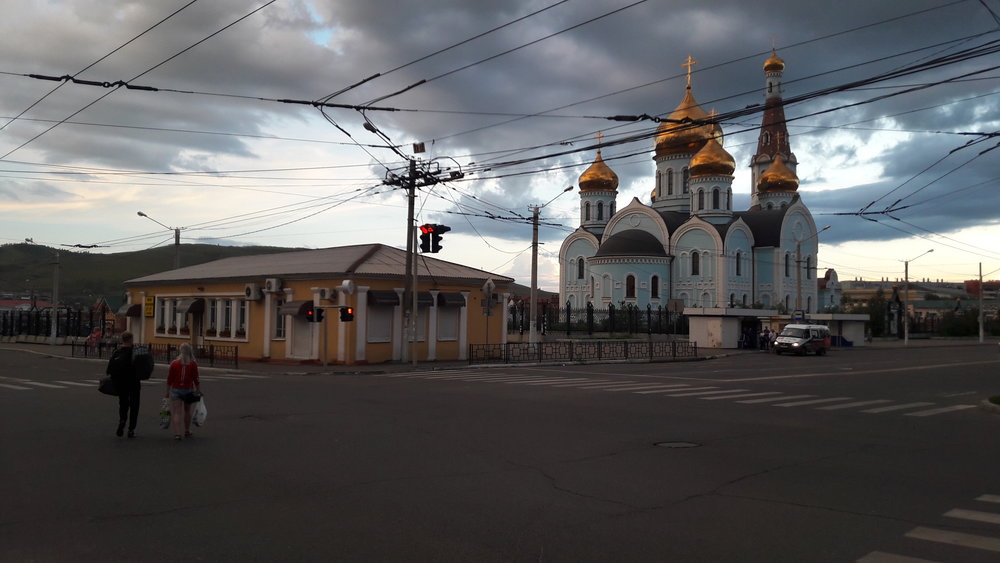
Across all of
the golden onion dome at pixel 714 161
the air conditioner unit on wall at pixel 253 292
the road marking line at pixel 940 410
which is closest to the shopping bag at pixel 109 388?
the road marking line at pixel 940 410

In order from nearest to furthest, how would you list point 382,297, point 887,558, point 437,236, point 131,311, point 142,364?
1. point 887,558
2. point 142,364
3. point 437,236
4. point 382,297
5. point 131,311

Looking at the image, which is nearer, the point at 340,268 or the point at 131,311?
the point at 340,268

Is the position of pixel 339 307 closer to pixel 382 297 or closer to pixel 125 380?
pixel 382 297

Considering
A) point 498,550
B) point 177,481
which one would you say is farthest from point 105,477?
point 498,550

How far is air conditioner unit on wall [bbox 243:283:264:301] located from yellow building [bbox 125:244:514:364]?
45 mm

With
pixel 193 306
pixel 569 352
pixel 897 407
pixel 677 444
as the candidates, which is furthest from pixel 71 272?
pixel 677 444

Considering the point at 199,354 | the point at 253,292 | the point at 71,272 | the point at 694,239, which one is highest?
the point at 71,272

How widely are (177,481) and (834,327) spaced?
184 feet

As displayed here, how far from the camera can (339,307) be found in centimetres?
2792

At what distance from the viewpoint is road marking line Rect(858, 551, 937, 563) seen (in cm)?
580

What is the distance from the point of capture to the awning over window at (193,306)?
36.8 metres

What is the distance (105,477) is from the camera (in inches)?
334

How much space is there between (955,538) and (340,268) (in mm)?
26868

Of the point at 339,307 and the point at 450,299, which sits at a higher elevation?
the point at 450,299
